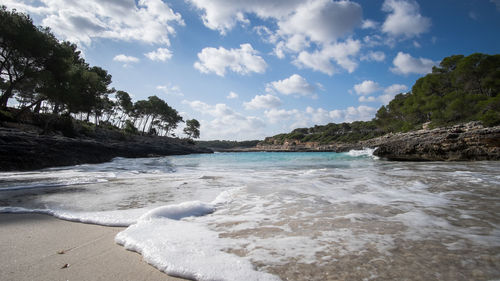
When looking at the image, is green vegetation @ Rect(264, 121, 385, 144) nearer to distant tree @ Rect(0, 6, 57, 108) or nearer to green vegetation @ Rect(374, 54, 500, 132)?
green vegetation @ Rect(374, 54, 500, 132)

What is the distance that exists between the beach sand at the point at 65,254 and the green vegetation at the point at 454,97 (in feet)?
83.6

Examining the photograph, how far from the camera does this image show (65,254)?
1.92 m

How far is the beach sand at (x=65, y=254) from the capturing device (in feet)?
5.29

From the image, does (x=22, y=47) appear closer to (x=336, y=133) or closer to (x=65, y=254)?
(x=65, y=254)

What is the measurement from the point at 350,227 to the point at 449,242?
0.92m

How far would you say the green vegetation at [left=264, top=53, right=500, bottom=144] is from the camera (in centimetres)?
2347

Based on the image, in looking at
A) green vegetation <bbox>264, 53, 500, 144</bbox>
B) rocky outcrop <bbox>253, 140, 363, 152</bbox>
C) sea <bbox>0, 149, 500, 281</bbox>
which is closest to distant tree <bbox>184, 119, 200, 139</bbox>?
rocky outcrop <bbox>253, 140, 363, 152</bbox>

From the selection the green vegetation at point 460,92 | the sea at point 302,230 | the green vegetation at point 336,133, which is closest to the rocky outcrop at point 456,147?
the sea at point 302,230

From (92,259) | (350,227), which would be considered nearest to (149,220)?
(92,259)

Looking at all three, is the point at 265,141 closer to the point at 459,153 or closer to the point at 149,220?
the point at 459,153

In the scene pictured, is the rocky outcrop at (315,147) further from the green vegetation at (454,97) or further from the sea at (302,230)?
the sea at (302,230)

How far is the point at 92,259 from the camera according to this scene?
1858 mm

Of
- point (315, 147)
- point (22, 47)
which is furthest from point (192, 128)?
point (22, 47)

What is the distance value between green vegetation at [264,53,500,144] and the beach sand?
25490mm
